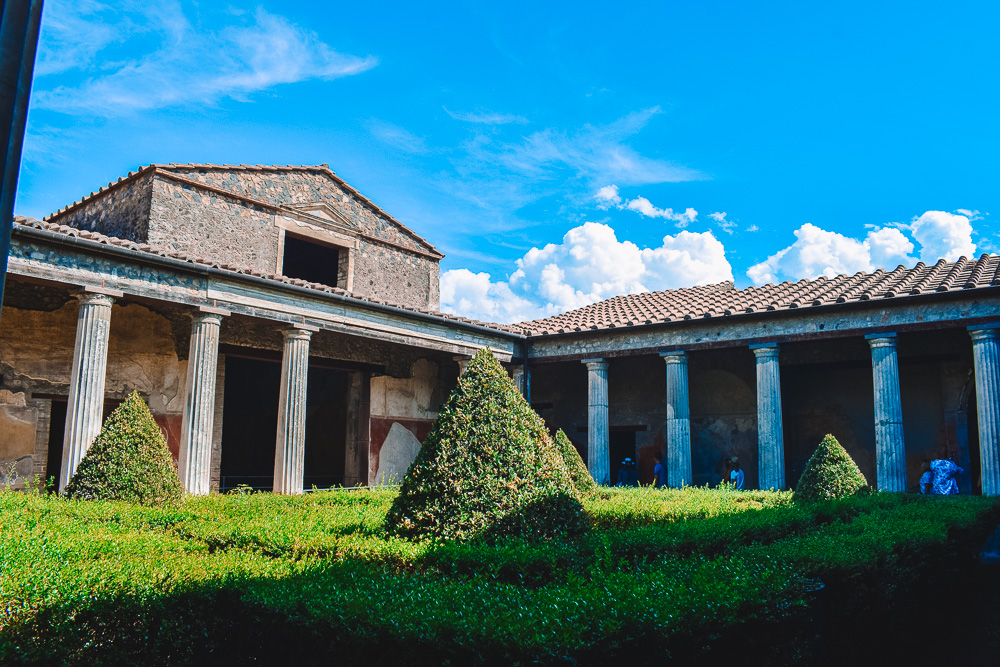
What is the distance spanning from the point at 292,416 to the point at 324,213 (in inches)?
207

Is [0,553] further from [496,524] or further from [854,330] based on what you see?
[854,330]

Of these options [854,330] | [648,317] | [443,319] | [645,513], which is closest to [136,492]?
[645,513]

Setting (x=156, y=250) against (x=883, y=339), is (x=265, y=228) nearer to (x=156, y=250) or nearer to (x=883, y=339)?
(x=156, y=250)

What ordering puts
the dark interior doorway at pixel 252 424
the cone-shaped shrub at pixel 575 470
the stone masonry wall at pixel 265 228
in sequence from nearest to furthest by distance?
the cone-shaped shrub at pixel 575 470, the stone masonry wall at pixel 265 228, the dark interior doorway at pixel 252 424

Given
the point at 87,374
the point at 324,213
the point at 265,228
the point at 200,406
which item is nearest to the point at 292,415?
the point at 200,406

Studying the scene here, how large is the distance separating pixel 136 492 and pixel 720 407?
1200 cm

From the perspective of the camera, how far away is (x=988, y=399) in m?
10.9

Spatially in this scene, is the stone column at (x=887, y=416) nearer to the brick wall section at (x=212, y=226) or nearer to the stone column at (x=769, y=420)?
the stone column at (x=769, y=420)

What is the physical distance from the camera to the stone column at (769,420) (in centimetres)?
1277

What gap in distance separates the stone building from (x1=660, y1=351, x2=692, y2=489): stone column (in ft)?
0.14

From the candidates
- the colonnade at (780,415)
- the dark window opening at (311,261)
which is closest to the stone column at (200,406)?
the dark window opening at (311,261)

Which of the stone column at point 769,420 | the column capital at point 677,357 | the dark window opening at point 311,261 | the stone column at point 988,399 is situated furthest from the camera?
the dark window opening at point 311,261

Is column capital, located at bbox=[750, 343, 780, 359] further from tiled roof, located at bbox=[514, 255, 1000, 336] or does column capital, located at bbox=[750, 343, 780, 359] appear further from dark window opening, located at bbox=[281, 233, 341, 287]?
dark window opening, located at bbox=[281, 233, 341, 287]

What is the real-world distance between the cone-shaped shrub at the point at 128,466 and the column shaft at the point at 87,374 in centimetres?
124
